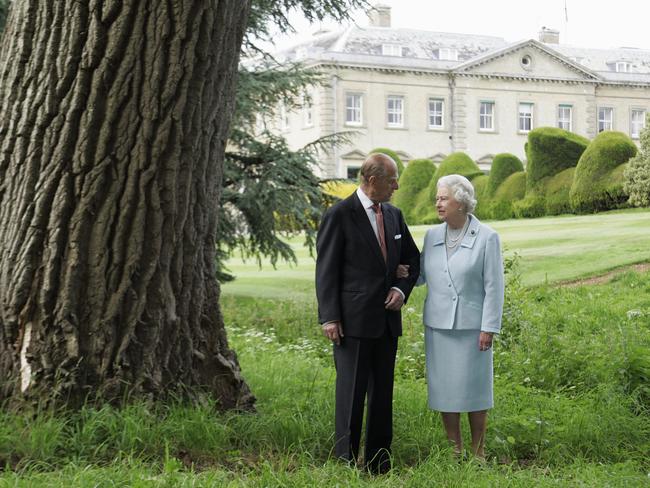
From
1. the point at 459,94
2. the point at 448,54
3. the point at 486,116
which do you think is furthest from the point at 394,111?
the point at 486,116

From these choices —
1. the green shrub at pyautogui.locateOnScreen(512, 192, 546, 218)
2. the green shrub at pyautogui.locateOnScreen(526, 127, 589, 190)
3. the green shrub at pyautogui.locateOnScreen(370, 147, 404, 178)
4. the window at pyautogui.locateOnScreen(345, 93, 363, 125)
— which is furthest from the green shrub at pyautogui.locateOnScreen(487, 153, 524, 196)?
the window at pyautogui.locateOnScreen(345, 93, 363, 125)

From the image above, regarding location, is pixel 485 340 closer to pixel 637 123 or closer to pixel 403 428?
pixel 403 428

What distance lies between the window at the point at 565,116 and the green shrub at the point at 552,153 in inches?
3.4

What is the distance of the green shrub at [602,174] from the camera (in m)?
12.8

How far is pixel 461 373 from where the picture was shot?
189 inches

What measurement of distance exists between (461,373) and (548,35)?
11.5 meters

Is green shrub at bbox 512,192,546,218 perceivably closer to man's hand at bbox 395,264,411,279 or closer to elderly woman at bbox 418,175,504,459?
elderly woman at bbox 418,175,504,459

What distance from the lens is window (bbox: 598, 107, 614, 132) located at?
13695 mm

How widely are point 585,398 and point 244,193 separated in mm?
5827

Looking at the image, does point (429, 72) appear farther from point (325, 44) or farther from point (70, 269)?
point (70, 269)

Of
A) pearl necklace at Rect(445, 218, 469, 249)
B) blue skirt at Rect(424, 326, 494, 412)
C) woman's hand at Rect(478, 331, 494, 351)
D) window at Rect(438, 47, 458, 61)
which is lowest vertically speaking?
blue skirt at Rect(424, 326, 494, 412)

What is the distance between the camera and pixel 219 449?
460 centimetres

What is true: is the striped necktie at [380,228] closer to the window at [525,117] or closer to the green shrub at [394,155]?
the green shrub at [394,155]

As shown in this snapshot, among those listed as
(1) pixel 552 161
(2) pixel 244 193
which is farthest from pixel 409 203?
(2) pixel 244 193
